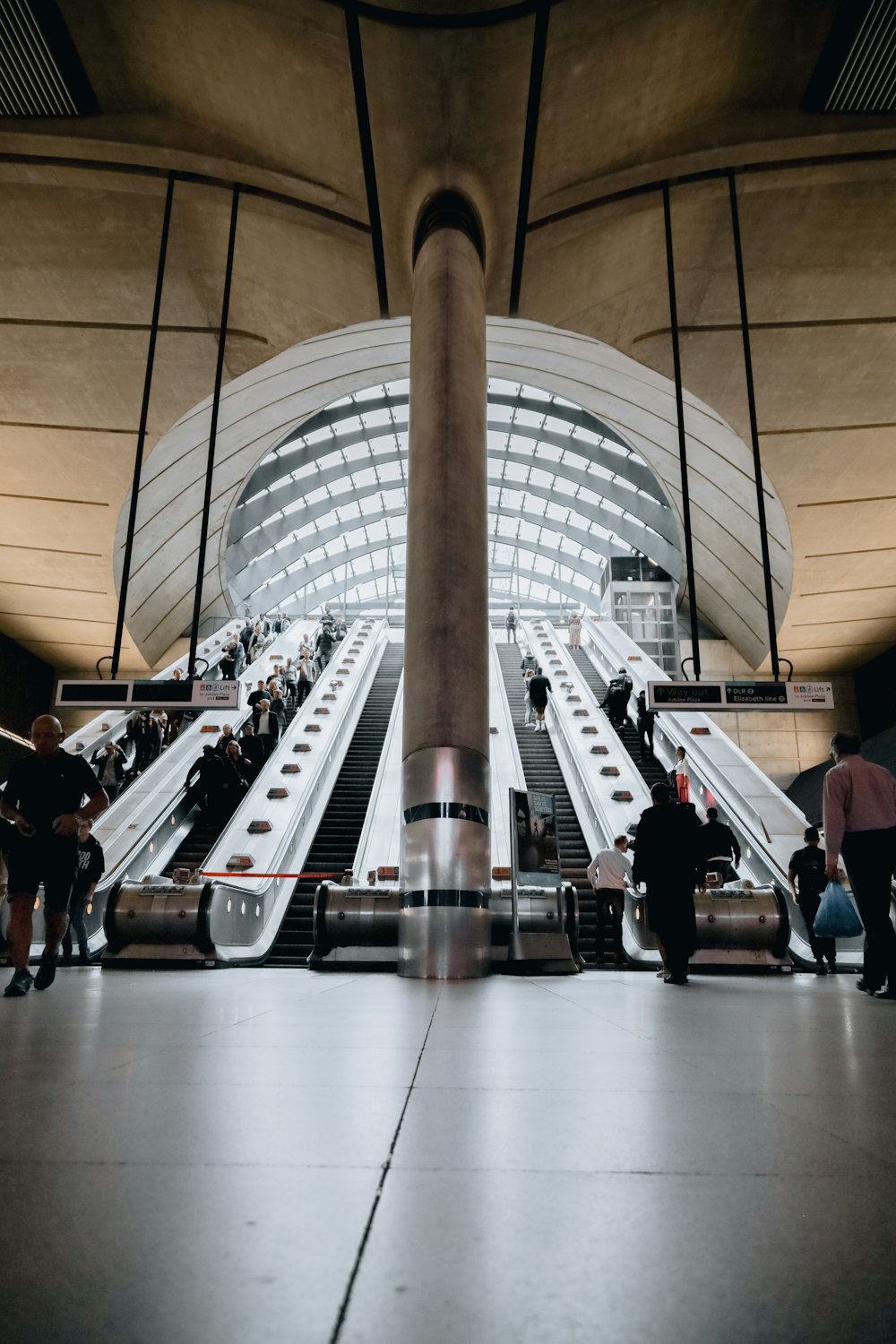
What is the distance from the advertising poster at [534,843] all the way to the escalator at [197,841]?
5.12 metres

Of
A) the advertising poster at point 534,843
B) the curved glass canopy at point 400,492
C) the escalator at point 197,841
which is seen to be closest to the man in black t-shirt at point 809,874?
the advertising poster at point 534,843

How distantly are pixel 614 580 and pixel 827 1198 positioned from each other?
33651 millimetres

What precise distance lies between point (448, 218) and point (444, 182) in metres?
0.80

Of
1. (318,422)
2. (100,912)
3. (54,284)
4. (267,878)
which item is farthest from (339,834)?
(318,422)

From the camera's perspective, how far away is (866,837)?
5.35 meters

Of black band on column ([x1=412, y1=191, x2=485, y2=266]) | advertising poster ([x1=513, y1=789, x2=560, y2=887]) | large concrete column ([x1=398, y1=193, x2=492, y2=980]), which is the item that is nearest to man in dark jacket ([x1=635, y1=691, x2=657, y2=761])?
advertising poster ([x1=513, y1=789, x2=560, y2=887])

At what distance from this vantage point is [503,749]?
55.3 ft

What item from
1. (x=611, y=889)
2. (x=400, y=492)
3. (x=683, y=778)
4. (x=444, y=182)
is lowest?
(x=611, y=889)

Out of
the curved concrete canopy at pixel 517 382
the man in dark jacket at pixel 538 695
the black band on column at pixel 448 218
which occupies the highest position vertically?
the curved concrete canopy at pixel 517 382

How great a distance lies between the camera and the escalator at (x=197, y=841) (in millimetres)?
12398

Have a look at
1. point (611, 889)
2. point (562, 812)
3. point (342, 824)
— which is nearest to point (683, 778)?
point (562, 812)

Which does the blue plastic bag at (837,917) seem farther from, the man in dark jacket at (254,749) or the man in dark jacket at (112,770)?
the man in dark jacket at (112,770)

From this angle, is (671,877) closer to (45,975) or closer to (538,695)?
(45,975)

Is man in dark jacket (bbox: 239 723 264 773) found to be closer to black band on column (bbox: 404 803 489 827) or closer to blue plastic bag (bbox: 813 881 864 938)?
black band on column (bbox: 404 803 489 827)
